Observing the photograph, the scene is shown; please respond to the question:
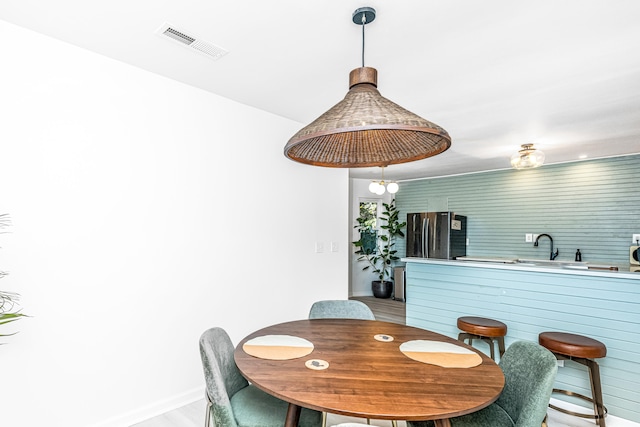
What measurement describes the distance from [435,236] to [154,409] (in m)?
3.94

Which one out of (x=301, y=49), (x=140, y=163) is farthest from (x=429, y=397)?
(x=140, y=163)

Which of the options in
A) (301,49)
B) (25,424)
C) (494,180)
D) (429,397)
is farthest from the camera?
(494,180)

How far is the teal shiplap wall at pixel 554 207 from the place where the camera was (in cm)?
465

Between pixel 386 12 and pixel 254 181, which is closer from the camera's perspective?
pixel 386 12

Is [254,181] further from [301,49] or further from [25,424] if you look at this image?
[25,424]

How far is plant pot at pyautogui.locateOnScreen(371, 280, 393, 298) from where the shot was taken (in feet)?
23.2

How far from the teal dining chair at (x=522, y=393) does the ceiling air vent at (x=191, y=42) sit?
2492 mm

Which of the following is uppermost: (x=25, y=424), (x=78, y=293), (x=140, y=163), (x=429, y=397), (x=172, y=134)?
Answer: (x=172, y=134)

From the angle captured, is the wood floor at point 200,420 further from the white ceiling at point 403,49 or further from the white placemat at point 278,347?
the white ceiling at point 403,49

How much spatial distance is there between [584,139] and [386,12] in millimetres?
3542

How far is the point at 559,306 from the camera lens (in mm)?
3012

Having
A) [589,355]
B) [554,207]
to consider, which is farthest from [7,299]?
[554,207]

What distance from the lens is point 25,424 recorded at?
201 cm

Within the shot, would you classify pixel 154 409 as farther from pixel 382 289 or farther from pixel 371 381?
pixel 382 289
